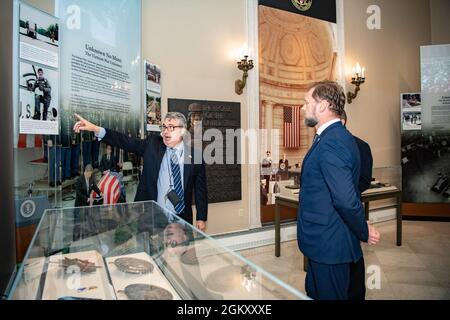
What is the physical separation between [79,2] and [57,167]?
1.39 metres

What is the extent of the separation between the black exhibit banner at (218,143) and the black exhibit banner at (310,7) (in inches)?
67.4

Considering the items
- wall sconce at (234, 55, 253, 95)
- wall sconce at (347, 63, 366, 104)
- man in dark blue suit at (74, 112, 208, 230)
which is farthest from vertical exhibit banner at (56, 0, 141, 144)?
wall sconce at (347, 63, 366, 104)

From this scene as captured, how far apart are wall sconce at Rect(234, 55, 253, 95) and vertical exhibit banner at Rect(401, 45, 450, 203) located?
3422 mm

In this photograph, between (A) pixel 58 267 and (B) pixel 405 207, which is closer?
(A) pixel 58 267

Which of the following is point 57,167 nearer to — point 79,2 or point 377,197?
point 79,2

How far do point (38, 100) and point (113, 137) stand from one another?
65 cm

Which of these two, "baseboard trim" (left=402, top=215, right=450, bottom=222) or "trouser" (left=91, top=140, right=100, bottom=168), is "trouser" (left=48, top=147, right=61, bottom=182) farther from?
"baseboard trim" (left=402, top=215, right=450, bottom=222)

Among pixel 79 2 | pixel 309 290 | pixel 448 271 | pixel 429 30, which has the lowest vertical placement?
pixel 448 271

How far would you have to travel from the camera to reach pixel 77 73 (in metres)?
2.55

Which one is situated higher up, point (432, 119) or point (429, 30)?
point (429, 30)

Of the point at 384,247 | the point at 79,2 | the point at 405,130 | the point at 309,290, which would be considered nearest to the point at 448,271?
the point at 384,247

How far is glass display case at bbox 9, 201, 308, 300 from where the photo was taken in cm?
99

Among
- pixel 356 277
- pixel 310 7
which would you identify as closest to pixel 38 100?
pixel 356 277
